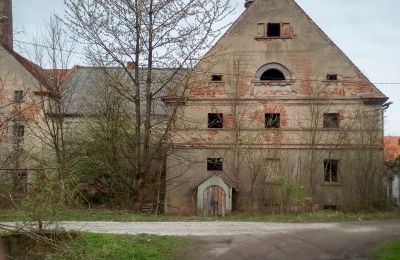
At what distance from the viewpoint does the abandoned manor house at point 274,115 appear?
26875 mm

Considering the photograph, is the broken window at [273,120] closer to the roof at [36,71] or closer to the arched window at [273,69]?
the arched window at [273,69]

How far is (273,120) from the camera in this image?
27.5m

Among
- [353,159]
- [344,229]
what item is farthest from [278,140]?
[344,229]

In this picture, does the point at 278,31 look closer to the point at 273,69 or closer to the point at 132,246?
the point at 273,69

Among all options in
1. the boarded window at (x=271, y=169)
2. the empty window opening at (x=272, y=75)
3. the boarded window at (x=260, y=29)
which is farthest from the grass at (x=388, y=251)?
the boarded window at (x=260, y=29)

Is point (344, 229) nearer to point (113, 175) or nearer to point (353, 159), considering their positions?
point (353, 159)

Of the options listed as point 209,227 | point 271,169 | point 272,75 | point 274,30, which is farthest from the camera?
point 272,75

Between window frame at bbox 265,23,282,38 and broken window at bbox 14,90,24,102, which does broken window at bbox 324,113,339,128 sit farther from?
broken window at bbox 14,90,24,102

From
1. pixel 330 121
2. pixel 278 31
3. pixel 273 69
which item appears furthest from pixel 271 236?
pixel 278 31

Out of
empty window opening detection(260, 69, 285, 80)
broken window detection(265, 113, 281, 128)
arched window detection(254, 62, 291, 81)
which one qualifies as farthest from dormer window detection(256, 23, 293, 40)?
broken window detection(265, 113, 281, 128)

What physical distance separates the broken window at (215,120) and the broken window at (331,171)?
20.3 ft

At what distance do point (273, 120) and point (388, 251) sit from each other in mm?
15141

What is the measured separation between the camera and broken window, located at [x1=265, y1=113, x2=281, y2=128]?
27.5m

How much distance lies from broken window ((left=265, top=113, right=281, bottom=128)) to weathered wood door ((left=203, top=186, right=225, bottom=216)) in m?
4.62
